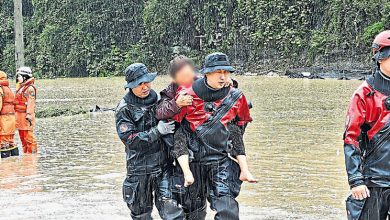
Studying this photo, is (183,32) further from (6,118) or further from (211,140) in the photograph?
(211,140)

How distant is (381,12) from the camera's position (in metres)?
39.4

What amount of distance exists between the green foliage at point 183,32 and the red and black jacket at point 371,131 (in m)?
35.5

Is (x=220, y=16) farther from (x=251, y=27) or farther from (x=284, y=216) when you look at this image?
(x=284, y=216)

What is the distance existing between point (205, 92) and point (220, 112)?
18 centimetres

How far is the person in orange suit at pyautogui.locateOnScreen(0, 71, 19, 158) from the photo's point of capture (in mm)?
10802

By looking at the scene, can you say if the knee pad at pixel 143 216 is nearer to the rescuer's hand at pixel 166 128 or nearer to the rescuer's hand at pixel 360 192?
the rescuer's hand at pixel 166 128

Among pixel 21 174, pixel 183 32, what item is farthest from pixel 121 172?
pixel 183 32

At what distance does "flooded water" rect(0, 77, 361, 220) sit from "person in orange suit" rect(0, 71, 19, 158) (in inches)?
9.0

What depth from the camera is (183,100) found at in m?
4.81

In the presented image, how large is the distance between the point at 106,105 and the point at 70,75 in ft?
109

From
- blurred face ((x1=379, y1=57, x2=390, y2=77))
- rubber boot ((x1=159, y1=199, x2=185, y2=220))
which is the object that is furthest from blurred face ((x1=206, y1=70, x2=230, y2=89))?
blurred face ((x1=379, y1=57, x2=390, y2=77))

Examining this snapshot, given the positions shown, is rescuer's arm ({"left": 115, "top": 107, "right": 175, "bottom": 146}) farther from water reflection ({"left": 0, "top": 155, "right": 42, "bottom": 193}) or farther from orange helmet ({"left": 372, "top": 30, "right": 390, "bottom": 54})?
water reflection ({"left": 0, "top": 155, "right": 42, "bottom": 193})

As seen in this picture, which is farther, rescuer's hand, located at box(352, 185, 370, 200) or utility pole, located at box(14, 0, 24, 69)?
utility pole, located at box(14, 0, 24, 69)

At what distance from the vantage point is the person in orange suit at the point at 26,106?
1116 centimetres
